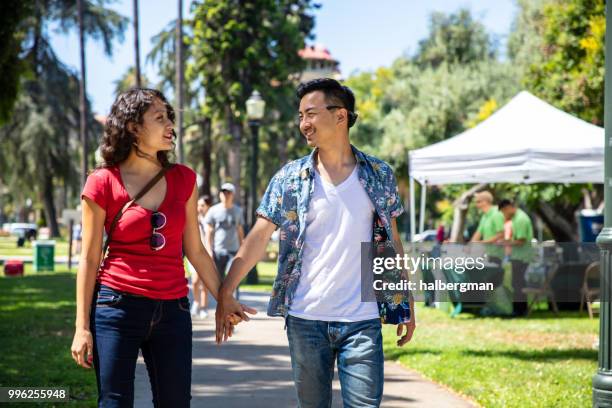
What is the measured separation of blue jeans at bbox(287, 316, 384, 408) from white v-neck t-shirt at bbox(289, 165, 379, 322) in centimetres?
5

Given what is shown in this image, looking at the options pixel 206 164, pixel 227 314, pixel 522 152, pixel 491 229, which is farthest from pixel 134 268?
pixel 206 164

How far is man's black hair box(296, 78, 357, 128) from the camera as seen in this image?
157 inches

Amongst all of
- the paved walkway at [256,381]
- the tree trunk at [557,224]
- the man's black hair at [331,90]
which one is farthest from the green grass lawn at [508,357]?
the tree trunk at [557,224]

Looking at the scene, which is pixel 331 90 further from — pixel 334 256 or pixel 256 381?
pixel 256 381

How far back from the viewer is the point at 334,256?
3805 mm

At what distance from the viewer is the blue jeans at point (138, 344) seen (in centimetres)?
366

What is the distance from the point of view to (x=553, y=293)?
48.2 ft

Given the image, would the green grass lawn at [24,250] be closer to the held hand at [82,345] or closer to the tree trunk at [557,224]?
the tree trunk at [557,224]

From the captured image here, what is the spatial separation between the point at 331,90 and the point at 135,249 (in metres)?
1.12

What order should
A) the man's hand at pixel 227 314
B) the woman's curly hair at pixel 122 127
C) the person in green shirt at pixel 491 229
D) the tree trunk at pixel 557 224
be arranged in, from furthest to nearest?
1. the tree trunk at pixel 557 224
2. the person in green shirt at pixel 491 229
3. the man's hand at pixel 227 314
4. the woman's curly hair at pixel 122 127

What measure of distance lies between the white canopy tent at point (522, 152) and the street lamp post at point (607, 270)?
815cm

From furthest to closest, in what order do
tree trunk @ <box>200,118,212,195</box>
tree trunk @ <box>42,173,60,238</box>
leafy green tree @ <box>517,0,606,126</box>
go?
tree trunk @ <box>42,173,60,238</box> < tree trunk @ <box>200,118,212,195</box> < leafy green tree @ <box>517,0,606,126</box>

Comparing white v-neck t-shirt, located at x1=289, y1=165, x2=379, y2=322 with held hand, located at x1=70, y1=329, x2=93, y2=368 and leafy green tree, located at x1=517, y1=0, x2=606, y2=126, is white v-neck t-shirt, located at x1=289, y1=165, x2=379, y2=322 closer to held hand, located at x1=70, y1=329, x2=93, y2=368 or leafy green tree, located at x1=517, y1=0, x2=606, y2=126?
held hand, located at x1=70, y1=329, x2=93, y2=368

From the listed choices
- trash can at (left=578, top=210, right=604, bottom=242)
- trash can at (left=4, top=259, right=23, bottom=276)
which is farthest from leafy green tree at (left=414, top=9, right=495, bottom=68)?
trash can at (left=4, top=259, right=23, bottom=276)
